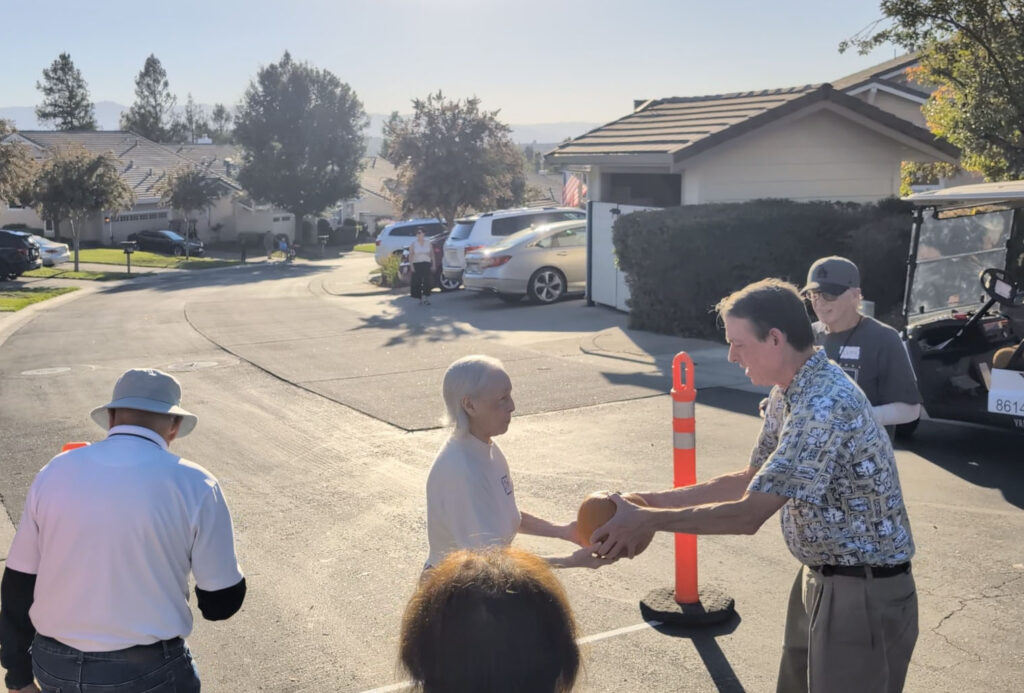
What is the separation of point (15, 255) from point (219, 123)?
129 meters

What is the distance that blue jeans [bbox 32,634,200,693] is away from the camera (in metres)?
3.32

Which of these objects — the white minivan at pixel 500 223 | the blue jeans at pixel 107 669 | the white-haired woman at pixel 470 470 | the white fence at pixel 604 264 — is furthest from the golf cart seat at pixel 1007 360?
the white minivan at pixel 500 223

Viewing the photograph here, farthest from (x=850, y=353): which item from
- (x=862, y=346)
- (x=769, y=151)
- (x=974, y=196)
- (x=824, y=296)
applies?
(x=769, y=151)

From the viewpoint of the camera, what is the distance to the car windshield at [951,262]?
10.4 m

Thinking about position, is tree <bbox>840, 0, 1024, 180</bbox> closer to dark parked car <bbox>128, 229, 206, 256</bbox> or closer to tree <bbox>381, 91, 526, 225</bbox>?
tree <bbox>381, 91, 526, 225</bbox>

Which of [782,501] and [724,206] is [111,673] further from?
[724,206]

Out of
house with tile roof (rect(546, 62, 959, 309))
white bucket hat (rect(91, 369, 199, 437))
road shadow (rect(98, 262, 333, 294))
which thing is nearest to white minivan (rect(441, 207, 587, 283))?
house with tile roof (rect(546, 62, 959, 309))

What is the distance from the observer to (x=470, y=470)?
380cm

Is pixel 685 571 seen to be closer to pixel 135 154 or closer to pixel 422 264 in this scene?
pixel 422 264

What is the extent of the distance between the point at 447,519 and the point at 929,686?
269 cm

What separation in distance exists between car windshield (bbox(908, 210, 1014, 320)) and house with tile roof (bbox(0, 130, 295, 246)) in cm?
5618

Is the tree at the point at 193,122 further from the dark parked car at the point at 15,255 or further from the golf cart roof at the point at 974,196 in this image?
the golf cart roof at the point at 974,196

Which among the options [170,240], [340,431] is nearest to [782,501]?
[340,431]

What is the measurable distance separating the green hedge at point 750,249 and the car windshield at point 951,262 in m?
4.00
